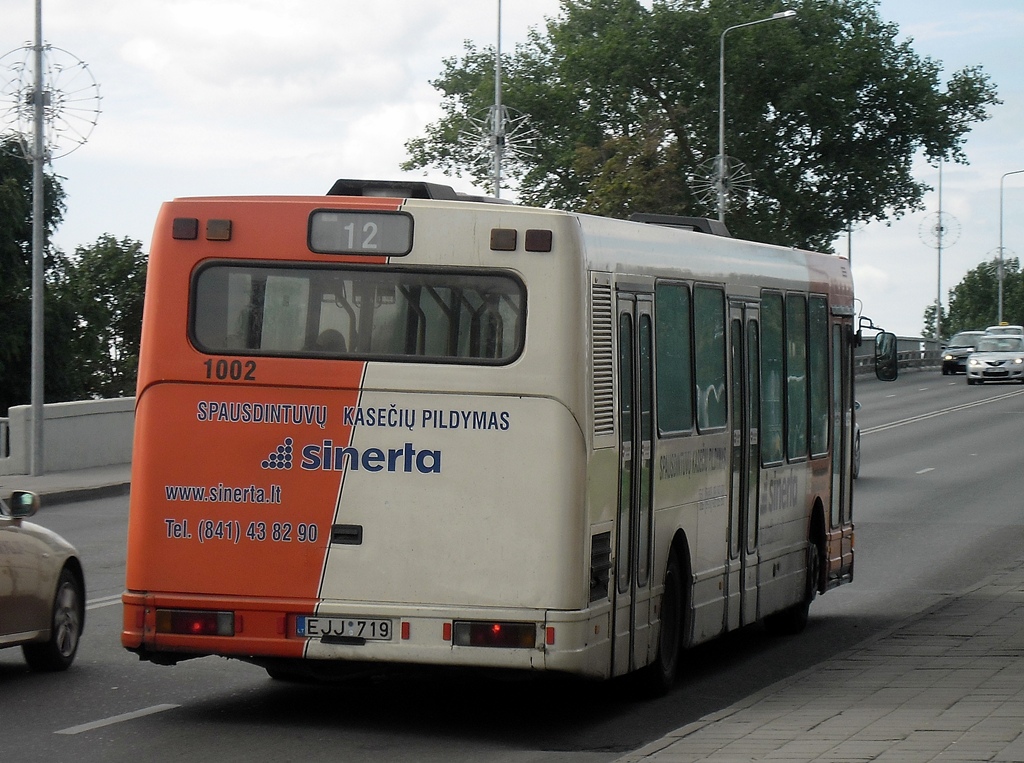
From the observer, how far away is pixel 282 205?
29.1 ft

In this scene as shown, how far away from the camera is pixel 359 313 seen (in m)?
8.73

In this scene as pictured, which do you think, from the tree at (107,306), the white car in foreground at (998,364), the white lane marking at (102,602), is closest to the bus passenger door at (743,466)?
the white lane marking at (102,602)

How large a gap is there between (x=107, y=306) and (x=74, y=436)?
26.4m

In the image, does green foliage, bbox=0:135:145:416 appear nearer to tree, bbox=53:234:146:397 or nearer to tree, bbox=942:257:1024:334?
tree, bbox=53:234:146:397

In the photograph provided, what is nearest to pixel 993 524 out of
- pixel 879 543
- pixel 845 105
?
pixel 879 543

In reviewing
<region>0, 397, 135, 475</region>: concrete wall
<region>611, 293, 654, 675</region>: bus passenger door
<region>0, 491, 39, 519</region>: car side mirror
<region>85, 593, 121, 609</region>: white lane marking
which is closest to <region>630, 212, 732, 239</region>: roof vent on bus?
<region>611, 293, 654, 675</region>: bus passenger door

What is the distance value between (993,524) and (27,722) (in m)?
15.5

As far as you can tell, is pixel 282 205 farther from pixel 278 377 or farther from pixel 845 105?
pixel 845 105

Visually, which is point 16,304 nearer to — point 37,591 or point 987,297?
point 37,591

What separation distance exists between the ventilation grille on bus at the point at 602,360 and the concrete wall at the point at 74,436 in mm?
18650

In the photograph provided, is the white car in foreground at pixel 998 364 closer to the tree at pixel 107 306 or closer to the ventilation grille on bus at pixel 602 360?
the tree at pixel 107 306

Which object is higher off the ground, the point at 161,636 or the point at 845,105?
the point at 845,105

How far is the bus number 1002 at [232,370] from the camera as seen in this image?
878cm

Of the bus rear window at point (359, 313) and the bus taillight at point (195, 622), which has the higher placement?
the bus rear window at point (359, 313)
